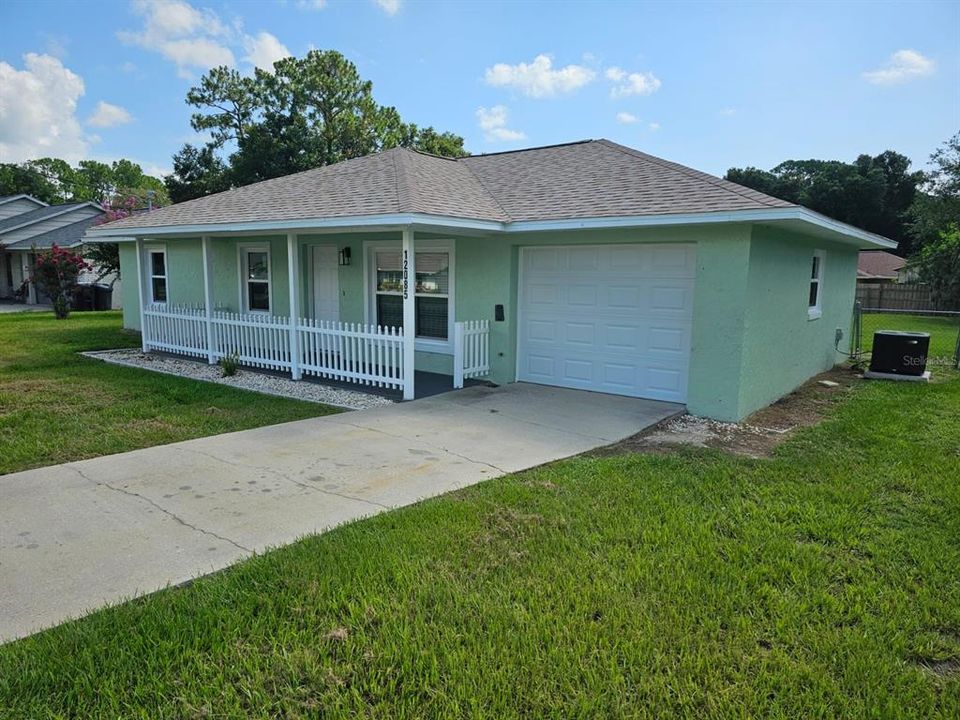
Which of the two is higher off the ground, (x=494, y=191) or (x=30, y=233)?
(x=30, y=233)

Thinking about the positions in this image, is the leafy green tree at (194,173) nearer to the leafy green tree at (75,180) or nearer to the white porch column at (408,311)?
the leafy green tree at (75,180)

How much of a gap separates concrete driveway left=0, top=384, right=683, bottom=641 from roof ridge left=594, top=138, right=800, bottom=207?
2.93 metres

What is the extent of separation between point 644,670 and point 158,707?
83.8 inches

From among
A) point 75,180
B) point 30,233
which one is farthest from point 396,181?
point 75,180

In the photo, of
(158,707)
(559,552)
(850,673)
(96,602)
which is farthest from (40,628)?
(850,673)

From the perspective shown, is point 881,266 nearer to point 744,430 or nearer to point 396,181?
point 744,430

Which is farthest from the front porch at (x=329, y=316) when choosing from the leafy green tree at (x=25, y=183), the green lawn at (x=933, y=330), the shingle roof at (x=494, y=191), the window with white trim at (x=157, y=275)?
the leafy green tree at (x=25, y=183)

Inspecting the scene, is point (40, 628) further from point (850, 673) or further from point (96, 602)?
point (850, 673)

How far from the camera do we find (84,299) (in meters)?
24.8

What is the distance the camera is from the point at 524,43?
13367mm

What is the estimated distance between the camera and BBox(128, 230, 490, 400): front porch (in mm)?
9359

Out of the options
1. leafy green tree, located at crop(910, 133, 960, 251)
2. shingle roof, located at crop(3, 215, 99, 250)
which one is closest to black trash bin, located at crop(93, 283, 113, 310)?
shingle roof, located at crop(3, 215, 99, 250)

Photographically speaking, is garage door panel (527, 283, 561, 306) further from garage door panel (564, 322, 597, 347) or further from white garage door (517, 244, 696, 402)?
garage door panel (564, 322, 597, 347)

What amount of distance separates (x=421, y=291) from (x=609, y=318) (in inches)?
141
